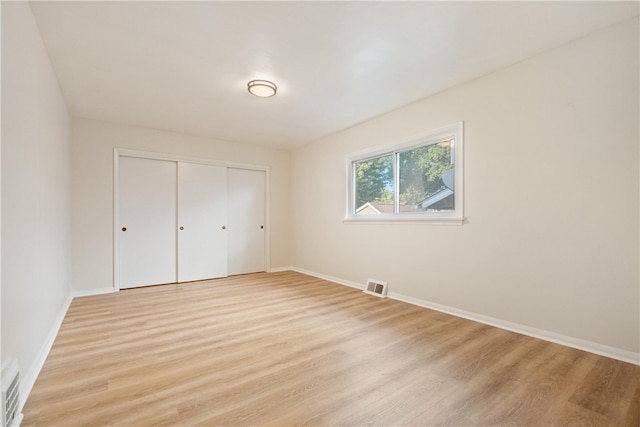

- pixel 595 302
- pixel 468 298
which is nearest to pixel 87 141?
pixel 468 298

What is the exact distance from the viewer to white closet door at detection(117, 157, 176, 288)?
4.21m

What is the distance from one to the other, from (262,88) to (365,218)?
2.27 m

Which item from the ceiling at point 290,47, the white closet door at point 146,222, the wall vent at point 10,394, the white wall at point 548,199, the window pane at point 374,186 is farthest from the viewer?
the white closet door at point 146,222

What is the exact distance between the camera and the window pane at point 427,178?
3229 millimetres

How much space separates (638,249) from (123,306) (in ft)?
16.1

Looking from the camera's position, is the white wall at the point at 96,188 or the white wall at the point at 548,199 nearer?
the white wall at the point at 548,199

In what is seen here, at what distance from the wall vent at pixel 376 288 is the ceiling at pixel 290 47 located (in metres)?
2.36

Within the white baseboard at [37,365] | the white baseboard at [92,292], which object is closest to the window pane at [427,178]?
the white baseboard at [37,365]

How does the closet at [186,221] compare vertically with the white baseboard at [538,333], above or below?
above

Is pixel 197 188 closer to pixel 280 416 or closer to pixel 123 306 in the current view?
pixel 123 306

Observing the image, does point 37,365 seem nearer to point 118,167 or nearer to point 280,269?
point 118,167

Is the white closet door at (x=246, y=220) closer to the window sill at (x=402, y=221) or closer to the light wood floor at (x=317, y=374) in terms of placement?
the window sill at (x=402, y=221)

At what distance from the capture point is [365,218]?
13.8 feet

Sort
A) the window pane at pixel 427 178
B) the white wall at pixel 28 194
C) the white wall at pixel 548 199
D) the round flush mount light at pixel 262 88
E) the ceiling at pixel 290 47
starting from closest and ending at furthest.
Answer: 1. the white wall at pixel 28 194
2. the ceiling at pixel 290 47
3. the white wall at pixel 548 199
4. the round flush mount light at pixel 262 88
5. the window pane at pixel 427 178
